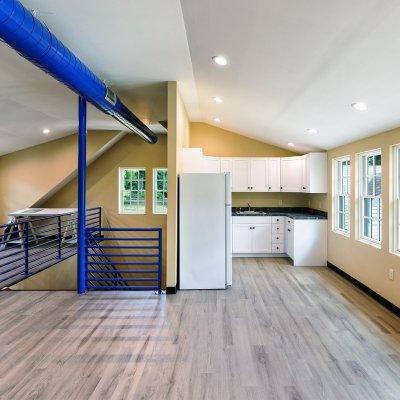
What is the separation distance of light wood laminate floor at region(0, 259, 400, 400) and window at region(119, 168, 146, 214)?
369cm

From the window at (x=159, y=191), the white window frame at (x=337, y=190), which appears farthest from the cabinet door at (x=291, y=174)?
the window at (x=159, y=191)

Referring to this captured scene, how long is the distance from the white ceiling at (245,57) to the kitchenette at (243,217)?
4.17 feet

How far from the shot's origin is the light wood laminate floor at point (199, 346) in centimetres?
224

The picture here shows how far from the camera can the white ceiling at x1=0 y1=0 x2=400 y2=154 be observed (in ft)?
7.45

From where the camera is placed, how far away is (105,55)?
3.46 meters

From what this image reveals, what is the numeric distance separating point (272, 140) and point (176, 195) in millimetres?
3195

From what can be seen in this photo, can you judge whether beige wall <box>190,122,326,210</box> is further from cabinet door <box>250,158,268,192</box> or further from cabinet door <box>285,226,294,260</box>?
cabinet door <box>285,226,294,260</box>

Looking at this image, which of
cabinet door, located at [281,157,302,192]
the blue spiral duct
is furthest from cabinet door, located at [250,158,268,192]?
the blue spiral duct

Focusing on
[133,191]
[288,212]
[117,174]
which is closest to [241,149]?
[288,212]

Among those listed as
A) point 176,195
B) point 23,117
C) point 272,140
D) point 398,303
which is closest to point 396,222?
point 398,303

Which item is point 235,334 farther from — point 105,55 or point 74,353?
point 105,55

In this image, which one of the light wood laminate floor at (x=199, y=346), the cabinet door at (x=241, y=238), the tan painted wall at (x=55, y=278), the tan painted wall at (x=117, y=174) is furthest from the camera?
the tan painted wall at (x=117, y=174)

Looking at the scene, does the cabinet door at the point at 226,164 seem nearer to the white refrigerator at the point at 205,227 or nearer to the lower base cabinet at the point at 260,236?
the lower base cabinet at the point at 260,236

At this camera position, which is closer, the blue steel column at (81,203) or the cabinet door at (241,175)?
the blue steel column at (81,203)
